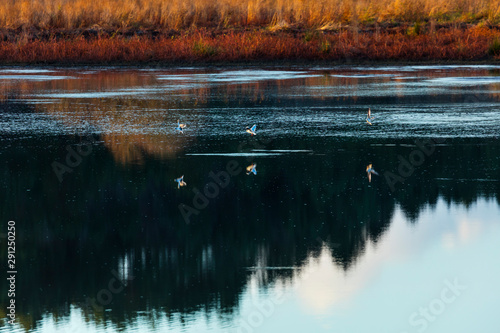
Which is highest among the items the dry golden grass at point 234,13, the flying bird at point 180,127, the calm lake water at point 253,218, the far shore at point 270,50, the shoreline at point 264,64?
the dry golden grass at point 234,13

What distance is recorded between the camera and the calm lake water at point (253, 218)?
6551 millimetres

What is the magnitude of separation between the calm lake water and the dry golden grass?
21269 mm

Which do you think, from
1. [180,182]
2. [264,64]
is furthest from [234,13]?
[180,182]

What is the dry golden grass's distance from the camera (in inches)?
1548

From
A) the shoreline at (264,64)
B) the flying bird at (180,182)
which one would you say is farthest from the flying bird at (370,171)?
the shoreline at (264,64)

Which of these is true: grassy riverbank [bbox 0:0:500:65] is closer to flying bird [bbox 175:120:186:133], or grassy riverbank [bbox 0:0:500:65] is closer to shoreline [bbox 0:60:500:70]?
shoreline [bbox 0:60:500:70]

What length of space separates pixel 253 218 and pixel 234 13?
109 ft

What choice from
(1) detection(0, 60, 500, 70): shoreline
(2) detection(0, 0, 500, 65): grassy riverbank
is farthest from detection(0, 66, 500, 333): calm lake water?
(2) detection(0, 0, 500, 65): grassy riverbank

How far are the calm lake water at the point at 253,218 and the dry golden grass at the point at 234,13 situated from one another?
2127 cm

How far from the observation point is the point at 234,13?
1635 inches

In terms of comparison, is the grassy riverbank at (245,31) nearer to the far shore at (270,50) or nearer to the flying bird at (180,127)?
the far shore at (270,50)

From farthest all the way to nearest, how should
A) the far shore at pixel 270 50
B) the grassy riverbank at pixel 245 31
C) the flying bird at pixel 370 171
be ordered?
the grassy riverbank at pixel 245 31 < the far shore at pixel 270 50 < the flying bird at pixel 370 171

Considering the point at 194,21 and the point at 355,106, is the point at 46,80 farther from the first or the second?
the point at 194,21

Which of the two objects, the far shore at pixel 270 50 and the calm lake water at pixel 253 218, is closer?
the calm lake water at pixel 253 218
